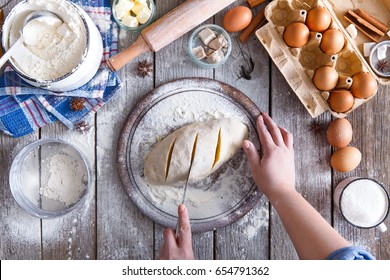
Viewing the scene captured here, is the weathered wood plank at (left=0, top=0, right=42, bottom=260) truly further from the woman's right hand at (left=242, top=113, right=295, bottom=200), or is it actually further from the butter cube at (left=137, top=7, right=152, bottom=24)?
the woman's right hand at (left=242, top=113, right=295, bottom=200)

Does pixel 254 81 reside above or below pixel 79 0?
below

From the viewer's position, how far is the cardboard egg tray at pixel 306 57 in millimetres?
1349

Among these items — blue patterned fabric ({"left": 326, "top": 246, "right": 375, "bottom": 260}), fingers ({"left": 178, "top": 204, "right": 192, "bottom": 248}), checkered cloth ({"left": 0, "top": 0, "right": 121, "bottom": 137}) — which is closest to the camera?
blue patterned fabric ({"left": 326, "top": 246, "right": 375, "bottom": 260})

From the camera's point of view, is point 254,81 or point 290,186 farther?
point 254,81

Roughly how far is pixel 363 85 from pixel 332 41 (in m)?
0.14

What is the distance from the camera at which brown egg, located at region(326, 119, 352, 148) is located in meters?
1.35

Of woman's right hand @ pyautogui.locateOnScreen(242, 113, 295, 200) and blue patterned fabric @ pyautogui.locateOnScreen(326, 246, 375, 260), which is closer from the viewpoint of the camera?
blue patterned fabric @ pyautogui.locateOnScreen(326, 246, 375, 260)

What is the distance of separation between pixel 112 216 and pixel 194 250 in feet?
0.82

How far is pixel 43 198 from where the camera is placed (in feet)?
4.59

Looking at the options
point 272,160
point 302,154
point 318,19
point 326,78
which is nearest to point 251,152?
point 272,160

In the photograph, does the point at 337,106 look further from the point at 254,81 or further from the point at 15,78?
the point at 15,78

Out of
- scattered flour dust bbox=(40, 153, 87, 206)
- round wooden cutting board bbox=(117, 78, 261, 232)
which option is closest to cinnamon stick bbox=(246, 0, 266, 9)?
round wooden cutting board bbox=(117, 78, 261, 232)

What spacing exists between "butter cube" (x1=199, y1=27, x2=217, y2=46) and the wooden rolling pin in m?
0.05

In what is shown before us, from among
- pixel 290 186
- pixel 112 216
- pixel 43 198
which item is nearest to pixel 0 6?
pixel 43 198
